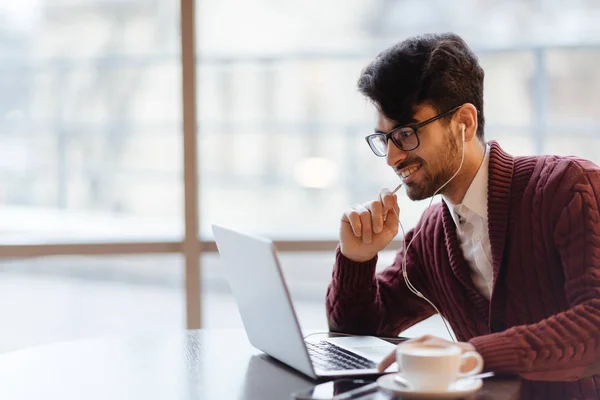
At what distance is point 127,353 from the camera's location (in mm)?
1733

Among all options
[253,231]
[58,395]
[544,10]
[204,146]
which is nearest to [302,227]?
[253,231]

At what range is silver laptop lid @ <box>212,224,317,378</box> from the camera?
1.39 meters

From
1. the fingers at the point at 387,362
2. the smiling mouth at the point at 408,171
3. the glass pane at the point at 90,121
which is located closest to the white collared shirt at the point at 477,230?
the smiling mouth at the point at 408,171

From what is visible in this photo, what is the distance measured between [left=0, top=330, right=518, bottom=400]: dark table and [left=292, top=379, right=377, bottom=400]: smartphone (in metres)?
0.05

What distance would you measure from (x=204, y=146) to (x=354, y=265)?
1254 mm

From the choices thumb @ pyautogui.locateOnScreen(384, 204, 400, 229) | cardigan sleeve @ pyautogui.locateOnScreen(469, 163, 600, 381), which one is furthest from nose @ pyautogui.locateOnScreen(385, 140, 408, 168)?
cardigan sleeve @ pyautogui.locateOnScreen(469, 163, 600, 381)

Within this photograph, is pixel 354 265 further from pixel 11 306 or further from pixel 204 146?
pixel 11 306

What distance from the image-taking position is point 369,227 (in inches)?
72.9

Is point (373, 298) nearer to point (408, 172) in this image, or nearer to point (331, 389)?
point (408, 172)

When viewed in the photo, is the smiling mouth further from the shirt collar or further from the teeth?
Result: the shirt collar

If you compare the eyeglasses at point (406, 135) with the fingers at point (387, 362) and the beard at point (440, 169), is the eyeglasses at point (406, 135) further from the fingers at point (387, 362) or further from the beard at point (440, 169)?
the fingers at point (387, 362)

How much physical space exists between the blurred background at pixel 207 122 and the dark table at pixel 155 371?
121 cm

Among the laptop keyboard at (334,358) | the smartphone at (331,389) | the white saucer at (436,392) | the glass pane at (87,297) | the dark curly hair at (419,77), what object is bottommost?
the glass pane at (87,297)

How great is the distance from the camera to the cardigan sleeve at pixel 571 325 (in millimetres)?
1406
